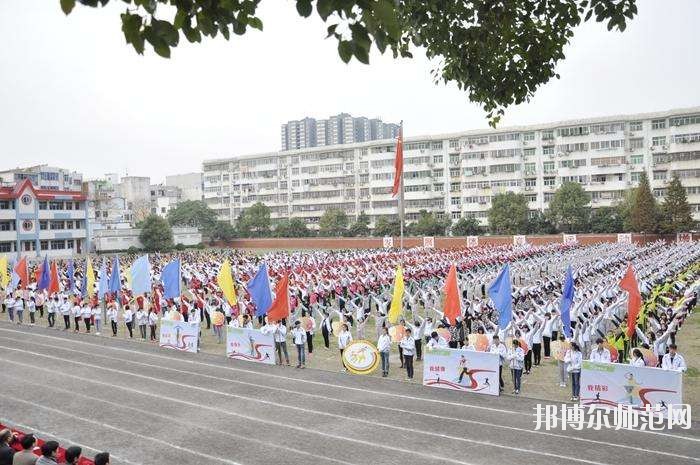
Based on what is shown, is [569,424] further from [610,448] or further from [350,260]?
Result: [350,260]

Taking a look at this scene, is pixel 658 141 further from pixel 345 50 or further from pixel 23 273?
pixel 345 50

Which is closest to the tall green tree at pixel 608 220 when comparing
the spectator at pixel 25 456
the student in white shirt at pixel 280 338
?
the student in white shirt at pixel 280 338

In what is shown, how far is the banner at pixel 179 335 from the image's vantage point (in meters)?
18.9

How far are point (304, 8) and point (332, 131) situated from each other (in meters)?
178

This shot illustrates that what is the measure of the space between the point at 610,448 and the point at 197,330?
41.5 ft

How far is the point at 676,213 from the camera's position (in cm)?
5719

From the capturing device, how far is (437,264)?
114ft

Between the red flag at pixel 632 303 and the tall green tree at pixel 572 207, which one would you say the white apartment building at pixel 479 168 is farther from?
the red flag at pixel 632 303

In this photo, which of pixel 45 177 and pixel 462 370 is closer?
pixel 462 370

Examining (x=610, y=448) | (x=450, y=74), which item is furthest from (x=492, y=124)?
(x=610, y=448)

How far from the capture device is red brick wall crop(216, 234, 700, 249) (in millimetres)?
59250

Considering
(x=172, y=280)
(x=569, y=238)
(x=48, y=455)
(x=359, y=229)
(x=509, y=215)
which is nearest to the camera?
(x=48, y=455)

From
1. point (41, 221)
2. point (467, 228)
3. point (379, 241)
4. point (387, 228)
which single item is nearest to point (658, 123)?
point (467, 228)

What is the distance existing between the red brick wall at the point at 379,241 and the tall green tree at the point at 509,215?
244 centimetres
